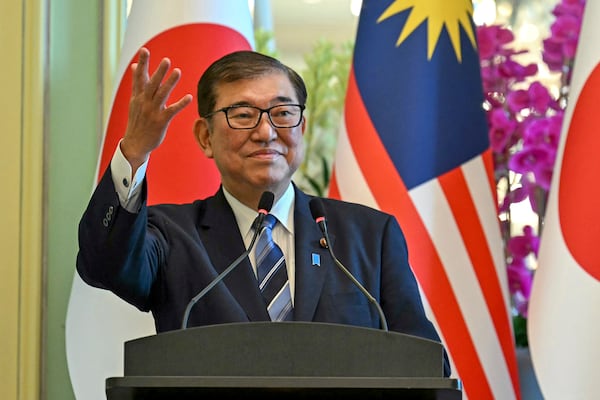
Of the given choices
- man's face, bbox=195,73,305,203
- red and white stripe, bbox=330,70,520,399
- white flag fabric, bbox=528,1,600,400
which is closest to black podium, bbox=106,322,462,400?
man's face, bbox=195,73,305,203

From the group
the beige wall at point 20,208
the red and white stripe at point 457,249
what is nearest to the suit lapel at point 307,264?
the red and white stripe at point 457,249

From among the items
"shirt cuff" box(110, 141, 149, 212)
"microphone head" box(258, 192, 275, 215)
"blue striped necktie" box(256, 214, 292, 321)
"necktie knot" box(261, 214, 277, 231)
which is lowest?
"blue striped necktie" box(256, 214, 292, 321)

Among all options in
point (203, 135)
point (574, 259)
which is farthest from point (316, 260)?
point (574, 259)

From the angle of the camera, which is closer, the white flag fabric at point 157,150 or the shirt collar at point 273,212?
the shirt collar at point 273,212

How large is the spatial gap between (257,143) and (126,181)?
1.39 ft

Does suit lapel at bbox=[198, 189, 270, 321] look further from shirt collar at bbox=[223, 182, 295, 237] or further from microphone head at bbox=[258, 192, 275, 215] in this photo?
microphone head at bbox=[258, 192, 275, 215]

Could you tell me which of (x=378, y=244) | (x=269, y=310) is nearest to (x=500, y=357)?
(x=378, y=244)

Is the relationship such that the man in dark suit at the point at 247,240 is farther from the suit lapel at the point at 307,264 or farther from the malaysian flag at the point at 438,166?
the malaysian flag at the point at 438,166

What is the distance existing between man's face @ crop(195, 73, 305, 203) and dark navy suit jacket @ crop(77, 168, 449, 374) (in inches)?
4.4

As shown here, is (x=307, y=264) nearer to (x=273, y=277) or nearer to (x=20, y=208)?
(x=273, y=277)

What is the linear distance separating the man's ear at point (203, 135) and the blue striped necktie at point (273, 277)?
244 millimetres

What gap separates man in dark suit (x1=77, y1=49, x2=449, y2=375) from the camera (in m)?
2.26

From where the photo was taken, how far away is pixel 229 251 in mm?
2467

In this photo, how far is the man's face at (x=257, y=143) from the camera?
7.98 feet
